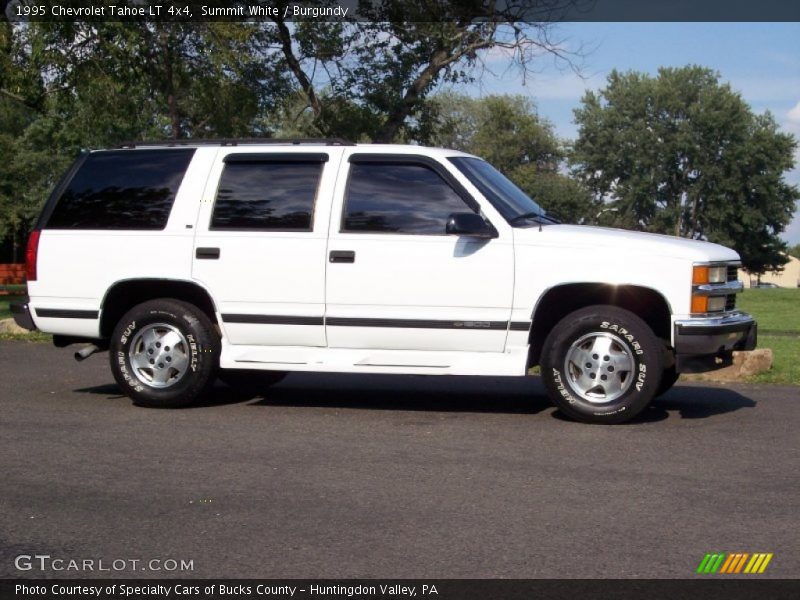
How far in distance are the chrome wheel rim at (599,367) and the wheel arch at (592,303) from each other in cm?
35

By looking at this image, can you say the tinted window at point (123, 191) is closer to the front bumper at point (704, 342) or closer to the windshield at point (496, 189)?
the windshield at point (496, 189)

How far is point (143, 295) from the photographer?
971 cm

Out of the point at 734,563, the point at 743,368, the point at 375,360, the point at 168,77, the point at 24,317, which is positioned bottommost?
the point at 734,563

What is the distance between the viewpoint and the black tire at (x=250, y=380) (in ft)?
34.4

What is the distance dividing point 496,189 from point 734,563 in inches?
190

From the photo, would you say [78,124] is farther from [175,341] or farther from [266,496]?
[266,496]

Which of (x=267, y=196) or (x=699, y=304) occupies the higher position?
(x=267, y=196)

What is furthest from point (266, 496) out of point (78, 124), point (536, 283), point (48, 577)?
point (78, 124)

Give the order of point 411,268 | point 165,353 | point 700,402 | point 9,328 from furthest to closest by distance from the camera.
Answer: point 9,328 → point 700,402 → point 165,353 → point 411,268

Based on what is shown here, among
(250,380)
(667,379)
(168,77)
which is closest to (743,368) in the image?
(667,379)

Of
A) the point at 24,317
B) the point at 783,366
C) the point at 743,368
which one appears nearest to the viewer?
the point at 24,317

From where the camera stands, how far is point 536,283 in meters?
8.71

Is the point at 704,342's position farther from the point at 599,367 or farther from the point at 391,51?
the point at 391,51
